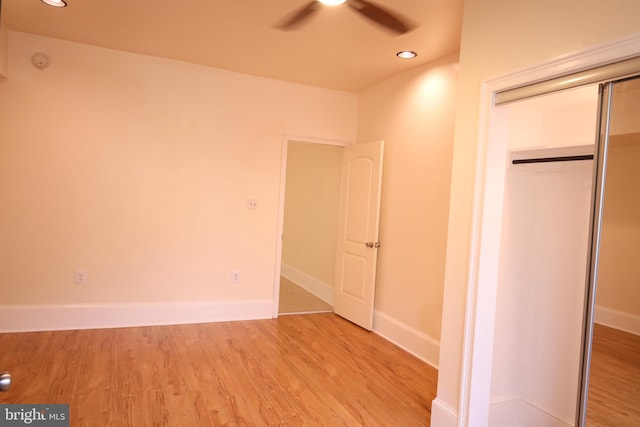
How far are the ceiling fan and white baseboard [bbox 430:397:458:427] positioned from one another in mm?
2601

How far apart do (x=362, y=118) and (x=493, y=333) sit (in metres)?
3.26

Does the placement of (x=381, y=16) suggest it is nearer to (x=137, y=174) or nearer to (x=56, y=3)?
(x=56, y=3)

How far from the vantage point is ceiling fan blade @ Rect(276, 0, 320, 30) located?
2782 millimetres

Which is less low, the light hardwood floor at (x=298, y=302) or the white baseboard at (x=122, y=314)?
the white baseboard at (x=122, y=314)

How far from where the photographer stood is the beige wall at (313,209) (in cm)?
596

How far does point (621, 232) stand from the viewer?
5.70 feet

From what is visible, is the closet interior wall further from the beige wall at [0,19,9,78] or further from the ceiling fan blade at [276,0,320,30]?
the beige wall at [0,19,9,78]

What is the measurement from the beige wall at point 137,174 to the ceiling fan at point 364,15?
63.1 inches

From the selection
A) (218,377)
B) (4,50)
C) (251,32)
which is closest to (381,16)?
(251,32)

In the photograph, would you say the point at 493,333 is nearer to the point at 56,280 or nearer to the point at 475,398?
the point at 475,398

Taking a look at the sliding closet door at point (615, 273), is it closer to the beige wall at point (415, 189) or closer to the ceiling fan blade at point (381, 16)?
the ceiling fan blade at point (381, 16)

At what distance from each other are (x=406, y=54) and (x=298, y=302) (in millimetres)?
3413

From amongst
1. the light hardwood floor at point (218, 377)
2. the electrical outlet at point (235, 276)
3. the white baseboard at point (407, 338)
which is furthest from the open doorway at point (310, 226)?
the light hardwood floor at point (218, 377)

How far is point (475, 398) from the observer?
91.0 inches
